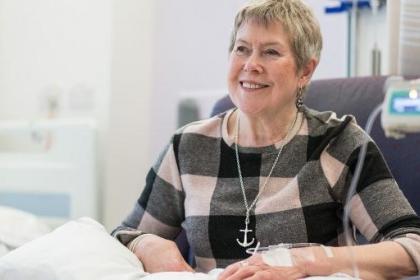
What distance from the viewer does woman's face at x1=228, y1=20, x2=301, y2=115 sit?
1.33 meters

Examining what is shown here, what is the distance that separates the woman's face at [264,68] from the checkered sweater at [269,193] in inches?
4.1

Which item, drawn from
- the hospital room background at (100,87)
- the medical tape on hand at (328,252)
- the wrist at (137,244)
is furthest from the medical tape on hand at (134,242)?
the hospital room background at (100,87)

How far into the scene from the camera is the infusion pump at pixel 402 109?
85 cm

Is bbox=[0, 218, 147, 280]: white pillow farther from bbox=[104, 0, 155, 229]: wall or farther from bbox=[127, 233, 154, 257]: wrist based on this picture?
bbox=[104, 0, 155, 229]: wall

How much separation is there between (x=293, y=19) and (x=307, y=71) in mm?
134

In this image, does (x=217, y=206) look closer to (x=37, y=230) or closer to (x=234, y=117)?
(x=234, y=117)

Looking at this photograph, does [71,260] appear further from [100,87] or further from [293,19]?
[100,87]

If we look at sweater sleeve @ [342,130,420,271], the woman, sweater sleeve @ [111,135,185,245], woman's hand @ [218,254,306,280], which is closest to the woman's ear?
the woman

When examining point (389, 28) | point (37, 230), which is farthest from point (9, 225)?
point (389, 28)

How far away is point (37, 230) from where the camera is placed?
171 cm

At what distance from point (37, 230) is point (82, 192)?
742 mm

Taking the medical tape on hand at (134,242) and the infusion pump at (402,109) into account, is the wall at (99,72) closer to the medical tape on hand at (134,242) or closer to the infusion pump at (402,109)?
the medical tape on hand at (134,242)

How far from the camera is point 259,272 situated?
1.07 metres

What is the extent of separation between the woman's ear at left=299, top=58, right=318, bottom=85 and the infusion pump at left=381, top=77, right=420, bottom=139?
Result: 19.9 inches
